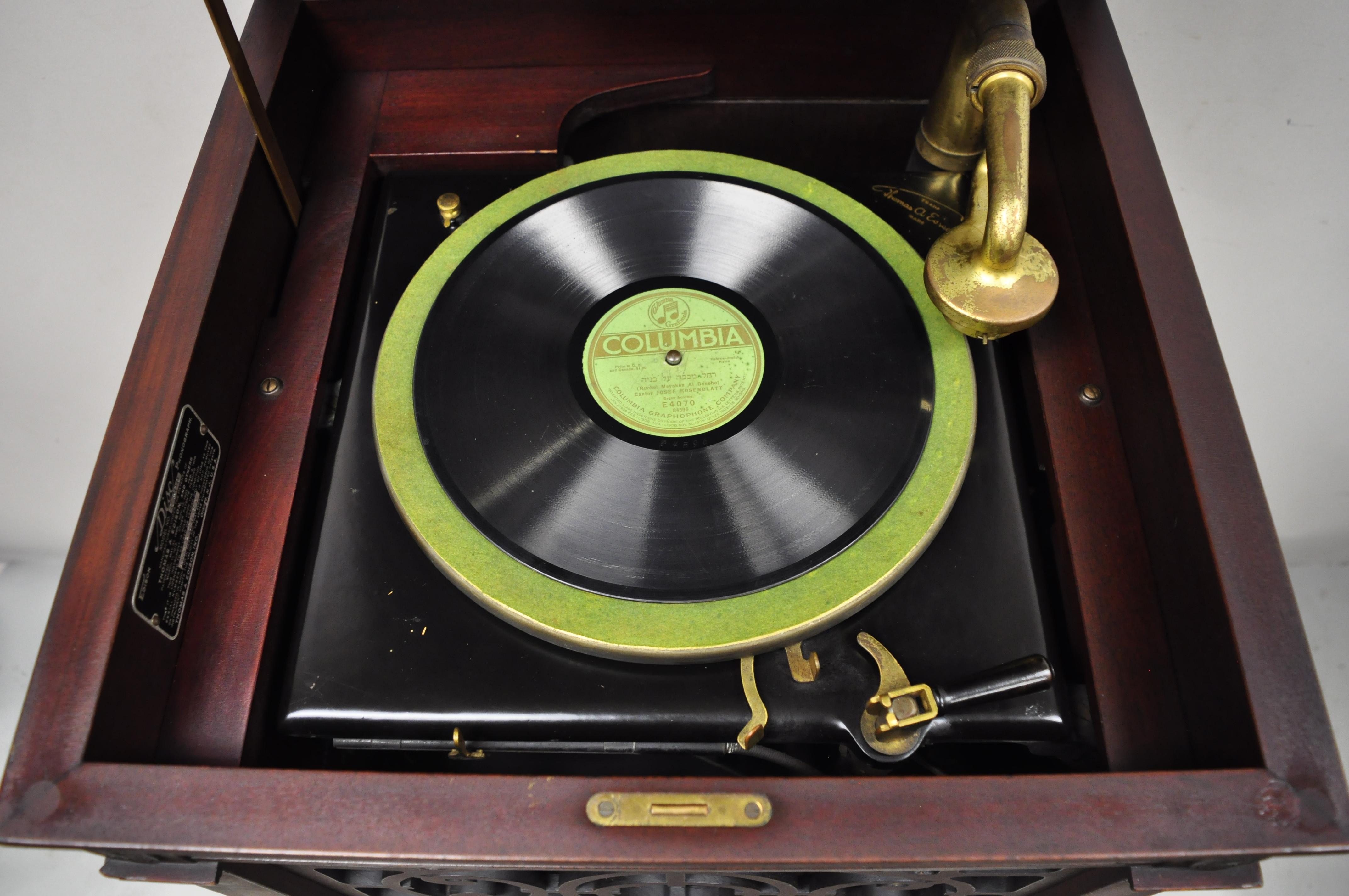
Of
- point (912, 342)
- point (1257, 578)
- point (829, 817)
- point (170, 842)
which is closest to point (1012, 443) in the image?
point (912, 342)

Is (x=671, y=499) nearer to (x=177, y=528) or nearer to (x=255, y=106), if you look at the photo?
(x=177, y=528)

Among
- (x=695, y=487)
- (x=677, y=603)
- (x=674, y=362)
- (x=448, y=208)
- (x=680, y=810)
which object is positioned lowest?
(x=680, y=810)

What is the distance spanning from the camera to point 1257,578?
752mm

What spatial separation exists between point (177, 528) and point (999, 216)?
A: 0.74 meters

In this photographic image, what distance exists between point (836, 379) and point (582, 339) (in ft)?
0.82

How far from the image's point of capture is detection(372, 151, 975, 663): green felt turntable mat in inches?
31.8

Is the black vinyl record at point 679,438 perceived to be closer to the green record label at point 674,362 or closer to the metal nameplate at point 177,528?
the green record label at point 674,362

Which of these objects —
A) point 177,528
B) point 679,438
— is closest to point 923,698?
point 679,438

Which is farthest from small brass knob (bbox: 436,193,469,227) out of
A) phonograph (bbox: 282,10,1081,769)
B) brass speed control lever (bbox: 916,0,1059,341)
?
brass speed control lever (bbox: 916,0,1059,341)

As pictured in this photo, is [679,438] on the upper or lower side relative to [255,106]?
lower

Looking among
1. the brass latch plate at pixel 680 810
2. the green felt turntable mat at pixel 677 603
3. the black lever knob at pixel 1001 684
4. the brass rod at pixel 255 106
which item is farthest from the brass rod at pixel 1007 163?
the brass rod at pixel 255 106

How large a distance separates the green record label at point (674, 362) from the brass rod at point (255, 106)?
36cm

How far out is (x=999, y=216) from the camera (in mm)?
851

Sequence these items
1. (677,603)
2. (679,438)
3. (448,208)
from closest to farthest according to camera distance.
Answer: (677,603) → (679,438) → (448,208)
